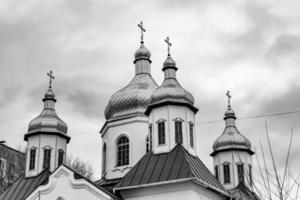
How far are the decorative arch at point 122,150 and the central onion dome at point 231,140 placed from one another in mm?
6375

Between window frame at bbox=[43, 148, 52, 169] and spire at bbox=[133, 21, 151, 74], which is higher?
spire at bbox=[133, 21, 151, 74]

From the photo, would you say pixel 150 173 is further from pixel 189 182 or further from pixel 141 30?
pixel 141 30

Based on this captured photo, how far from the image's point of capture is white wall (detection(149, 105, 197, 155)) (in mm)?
22734

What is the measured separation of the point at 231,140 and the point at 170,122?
844 centimetres

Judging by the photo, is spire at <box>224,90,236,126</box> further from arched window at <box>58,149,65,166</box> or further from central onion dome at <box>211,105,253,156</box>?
arched window at <box>58,149,65,166</box>

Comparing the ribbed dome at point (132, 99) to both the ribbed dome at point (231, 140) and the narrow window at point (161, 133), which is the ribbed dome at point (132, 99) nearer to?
the narrow window at point (161, 133)

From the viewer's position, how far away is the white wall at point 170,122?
22734 mm

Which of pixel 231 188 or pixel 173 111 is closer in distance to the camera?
pixel 173 111

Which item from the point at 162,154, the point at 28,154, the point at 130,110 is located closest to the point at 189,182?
the point at 162,154

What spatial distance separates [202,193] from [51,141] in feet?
28.3

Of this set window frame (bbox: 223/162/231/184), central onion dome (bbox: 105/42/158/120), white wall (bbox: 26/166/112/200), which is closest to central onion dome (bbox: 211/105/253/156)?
window frame (bbox: 223/162/231/184)

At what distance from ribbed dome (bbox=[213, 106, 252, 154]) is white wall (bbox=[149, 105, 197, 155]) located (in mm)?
7363

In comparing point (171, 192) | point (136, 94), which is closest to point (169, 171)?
point (171, 192)

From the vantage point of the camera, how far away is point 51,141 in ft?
88.7
